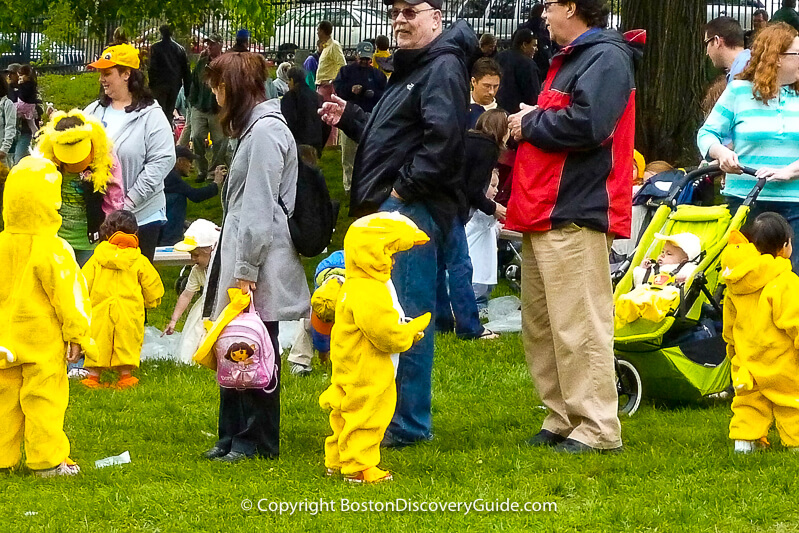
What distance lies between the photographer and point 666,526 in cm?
515

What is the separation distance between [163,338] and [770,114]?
17.5ft

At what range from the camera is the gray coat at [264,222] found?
5.97 m

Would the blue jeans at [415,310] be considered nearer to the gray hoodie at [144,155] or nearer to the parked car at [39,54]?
the gray hoodie at [144,155]

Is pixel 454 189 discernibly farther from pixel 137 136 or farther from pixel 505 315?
pixel 505 315

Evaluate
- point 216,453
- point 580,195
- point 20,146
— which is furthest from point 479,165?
point 20,146

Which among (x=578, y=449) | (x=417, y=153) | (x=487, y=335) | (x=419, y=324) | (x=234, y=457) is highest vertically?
(x=417, y=153)

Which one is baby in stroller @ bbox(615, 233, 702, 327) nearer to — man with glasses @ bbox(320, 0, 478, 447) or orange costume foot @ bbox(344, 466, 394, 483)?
man with glasses @ bbox(320, 0, 478, 447)

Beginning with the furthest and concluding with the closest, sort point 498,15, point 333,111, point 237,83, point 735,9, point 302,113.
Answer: point 498,15 < point 735,9 < point 302,113 < point 333,111 < point 237,83

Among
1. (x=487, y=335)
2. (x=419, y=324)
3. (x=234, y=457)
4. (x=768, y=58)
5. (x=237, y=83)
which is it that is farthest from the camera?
(x=487, y=335)

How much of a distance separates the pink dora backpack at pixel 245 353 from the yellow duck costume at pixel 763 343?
7.54 ft

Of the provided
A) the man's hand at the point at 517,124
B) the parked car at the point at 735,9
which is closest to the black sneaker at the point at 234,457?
the man's hand at the point at 517,124

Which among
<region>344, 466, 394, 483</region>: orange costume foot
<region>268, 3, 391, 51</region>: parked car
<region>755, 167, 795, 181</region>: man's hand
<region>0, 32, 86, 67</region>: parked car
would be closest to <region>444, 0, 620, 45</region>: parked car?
<region>268, 3, 391, 51</region>: parked car

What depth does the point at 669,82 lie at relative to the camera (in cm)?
1347

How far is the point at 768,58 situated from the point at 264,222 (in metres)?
2.92
